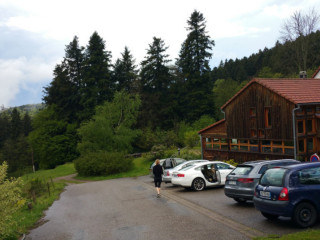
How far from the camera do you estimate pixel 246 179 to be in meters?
11.4

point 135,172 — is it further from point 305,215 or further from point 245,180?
point 305,215

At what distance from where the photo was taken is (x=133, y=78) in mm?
62781

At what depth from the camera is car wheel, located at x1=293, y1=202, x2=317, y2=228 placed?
8328 mm

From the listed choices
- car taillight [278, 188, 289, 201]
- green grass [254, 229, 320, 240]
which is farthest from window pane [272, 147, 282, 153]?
green grass [254, 229, 320, 240]

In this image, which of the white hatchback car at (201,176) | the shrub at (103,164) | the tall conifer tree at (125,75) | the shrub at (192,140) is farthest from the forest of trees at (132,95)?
the white hatchback car at (201,176)

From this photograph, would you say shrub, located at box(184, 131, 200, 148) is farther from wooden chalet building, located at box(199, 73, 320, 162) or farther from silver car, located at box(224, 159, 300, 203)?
silver car, located at box(224, 159, 300, 203)

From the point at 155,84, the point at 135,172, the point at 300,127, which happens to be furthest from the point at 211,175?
the point at 155,84

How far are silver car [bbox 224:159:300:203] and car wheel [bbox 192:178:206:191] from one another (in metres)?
4.23

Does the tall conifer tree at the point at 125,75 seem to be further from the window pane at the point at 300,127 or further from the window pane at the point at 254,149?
the window pane at the point at 300,127

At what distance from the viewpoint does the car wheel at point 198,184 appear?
53.7 feet

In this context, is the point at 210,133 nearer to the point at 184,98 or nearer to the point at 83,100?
the point at 184,98

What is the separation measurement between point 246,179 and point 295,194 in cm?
311

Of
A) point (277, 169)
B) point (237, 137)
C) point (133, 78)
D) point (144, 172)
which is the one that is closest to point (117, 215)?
point (277, 169)

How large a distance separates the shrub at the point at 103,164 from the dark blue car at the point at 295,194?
28.9m
